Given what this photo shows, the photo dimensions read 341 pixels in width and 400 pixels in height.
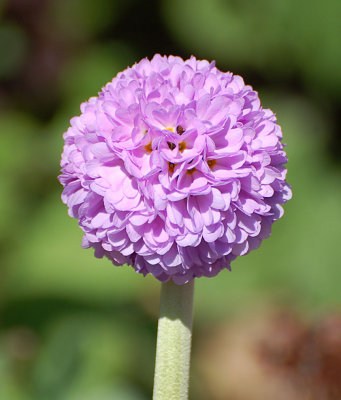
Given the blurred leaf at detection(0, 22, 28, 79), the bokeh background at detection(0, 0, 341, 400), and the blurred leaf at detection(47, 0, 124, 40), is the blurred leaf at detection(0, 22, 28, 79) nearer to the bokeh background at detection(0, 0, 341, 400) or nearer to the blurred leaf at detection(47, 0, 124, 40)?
the bokeh background at detection(0, 0, 341, 400)

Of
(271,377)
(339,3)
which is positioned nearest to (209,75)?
(271,377)

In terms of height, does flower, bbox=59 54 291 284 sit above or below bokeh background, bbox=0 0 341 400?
below

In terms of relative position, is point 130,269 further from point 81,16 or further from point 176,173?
point 176,173

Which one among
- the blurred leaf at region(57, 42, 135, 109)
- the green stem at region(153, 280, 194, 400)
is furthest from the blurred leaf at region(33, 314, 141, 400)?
the blurred leaf at region(57, 42, 135, 109)

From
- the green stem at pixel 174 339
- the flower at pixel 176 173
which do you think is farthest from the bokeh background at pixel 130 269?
the flower at pixel 176 173

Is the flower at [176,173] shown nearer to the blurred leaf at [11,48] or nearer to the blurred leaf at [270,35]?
the blurred leaf at [270,35]

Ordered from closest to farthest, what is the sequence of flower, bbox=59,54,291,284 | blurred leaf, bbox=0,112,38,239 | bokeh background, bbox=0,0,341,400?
flower, bbox=59,54,291,284
bokeh background, bbox=0,0,341,400
blurred leaf, bbox=0,112,38,239
